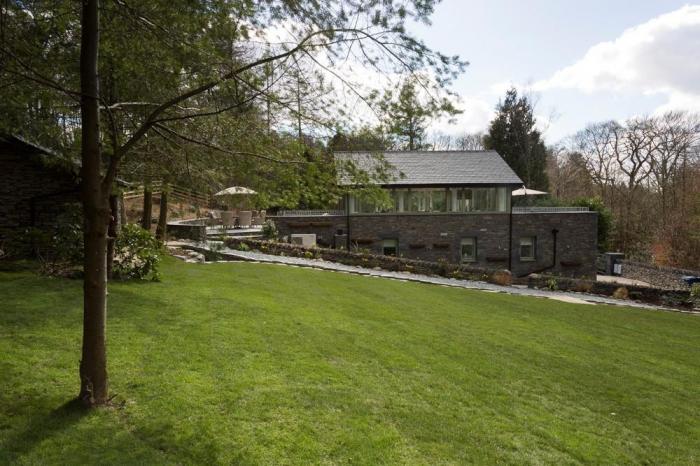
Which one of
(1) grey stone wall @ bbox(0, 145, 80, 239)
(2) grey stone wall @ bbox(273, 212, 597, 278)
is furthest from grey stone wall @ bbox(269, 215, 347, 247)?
(1) grey stone wall @ bbox(0, 145, 80, 239)

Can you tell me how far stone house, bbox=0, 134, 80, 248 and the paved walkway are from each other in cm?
506

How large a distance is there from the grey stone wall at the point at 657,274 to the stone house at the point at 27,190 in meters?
22.3

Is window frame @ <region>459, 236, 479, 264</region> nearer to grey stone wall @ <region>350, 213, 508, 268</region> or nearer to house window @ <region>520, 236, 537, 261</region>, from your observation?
grey stone wall @ <region>350, 213, 508, 268</region>

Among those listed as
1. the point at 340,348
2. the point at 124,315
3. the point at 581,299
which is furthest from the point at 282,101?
the point at 581,299

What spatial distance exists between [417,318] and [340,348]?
2937 millimetres

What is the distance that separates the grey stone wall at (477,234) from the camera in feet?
74.1

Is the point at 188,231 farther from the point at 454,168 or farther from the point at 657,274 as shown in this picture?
the point at 657,274

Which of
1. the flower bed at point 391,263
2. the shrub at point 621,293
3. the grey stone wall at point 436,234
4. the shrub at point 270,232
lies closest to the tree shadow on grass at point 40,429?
the flower bed at point 391,263

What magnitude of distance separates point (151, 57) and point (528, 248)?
22.5 metres

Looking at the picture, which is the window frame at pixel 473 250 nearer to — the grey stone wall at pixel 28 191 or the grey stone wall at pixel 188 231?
the grey stone wall at pixel 188 231

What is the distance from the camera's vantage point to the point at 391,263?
669 inches

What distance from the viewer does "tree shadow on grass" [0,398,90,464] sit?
3.22 meters

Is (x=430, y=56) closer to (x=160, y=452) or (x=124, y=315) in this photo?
(x=160, y=452)

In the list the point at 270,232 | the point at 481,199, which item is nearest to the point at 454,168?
the point at 481,199
